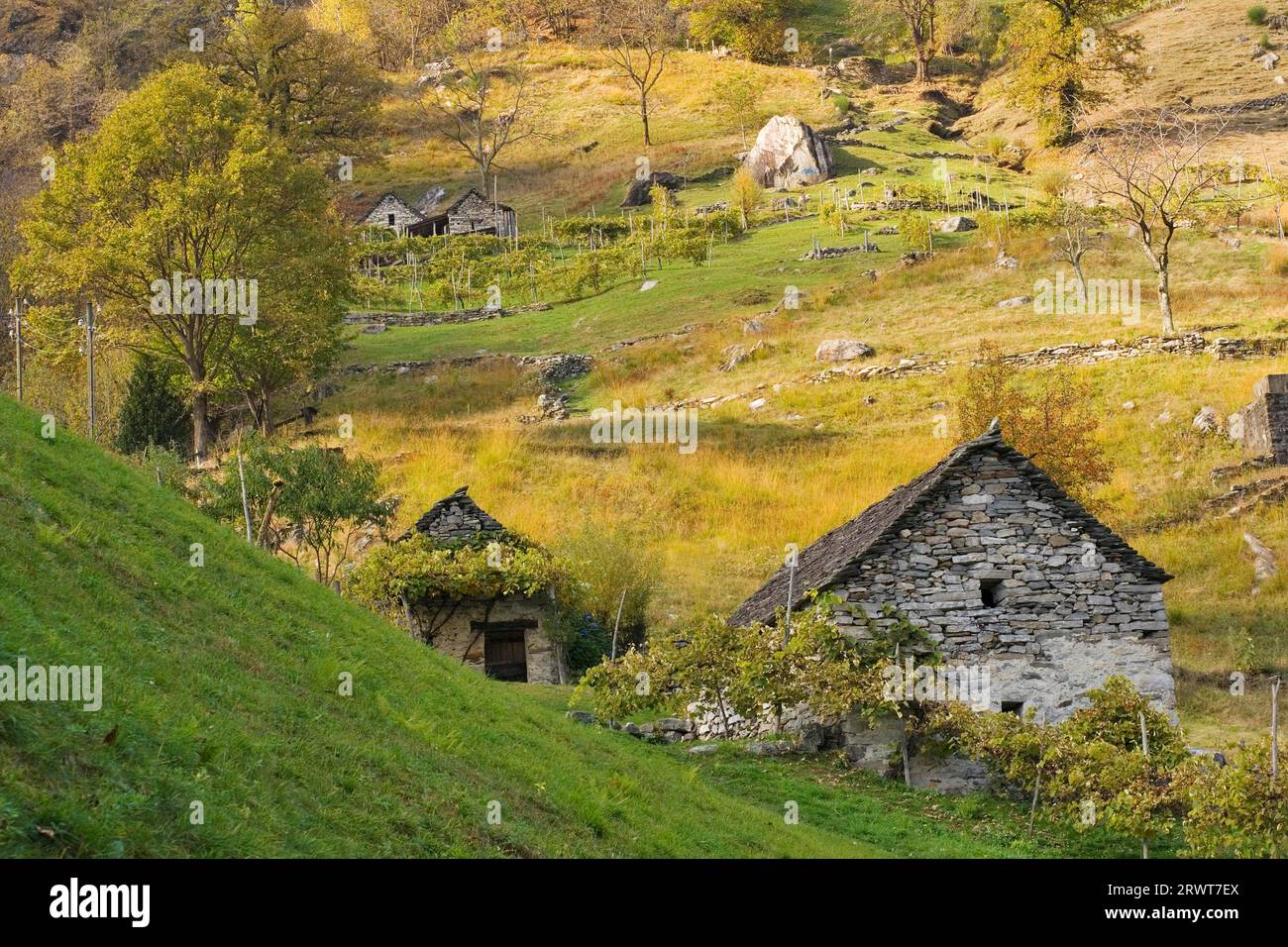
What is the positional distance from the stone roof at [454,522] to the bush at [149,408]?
20.5 metres

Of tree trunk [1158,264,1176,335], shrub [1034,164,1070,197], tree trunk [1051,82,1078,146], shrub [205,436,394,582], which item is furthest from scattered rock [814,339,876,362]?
tree trunk [1051,82,1078,146]

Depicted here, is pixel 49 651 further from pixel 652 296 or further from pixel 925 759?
pixel 652 296

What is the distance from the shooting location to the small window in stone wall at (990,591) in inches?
832

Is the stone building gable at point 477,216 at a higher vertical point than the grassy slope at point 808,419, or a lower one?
higher

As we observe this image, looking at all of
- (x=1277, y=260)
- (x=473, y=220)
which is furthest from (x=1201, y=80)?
(x=473, y=220)

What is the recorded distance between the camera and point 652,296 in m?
61.0

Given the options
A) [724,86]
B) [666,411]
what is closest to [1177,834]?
[666,411]

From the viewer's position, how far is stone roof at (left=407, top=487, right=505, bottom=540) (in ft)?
89.1

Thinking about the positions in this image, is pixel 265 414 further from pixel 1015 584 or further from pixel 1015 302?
pixel 1015 584

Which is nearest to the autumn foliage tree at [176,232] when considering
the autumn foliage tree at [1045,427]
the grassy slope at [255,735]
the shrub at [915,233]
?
the autumn foliage tree at [1045,427]

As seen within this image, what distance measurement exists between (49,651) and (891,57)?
107 metres

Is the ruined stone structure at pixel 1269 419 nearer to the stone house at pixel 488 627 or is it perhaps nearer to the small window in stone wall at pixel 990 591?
the small window in stone wall at pixel 990 591

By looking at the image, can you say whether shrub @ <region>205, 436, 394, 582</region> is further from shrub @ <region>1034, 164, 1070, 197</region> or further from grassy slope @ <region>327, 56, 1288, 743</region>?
shrub @ <region>1034, 164, 1070, 197</region>

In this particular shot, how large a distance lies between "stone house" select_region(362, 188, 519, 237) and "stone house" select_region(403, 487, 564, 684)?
53.2 metres
